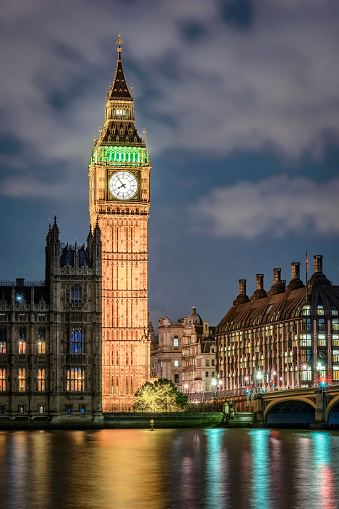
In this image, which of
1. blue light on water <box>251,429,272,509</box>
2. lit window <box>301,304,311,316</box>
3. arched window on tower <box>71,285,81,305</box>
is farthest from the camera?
lit window <box>301,304,311,316</box>

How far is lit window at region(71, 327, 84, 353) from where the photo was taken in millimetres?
138125

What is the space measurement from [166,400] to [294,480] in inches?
3799

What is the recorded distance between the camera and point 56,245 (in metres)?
138

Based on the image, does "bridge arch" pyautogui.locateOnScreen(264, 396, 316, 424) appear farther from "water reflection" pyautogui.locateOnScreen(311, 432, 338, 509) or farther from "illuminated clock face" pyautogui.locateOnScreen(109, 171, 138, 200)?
"water reflection" pyautogui.locateOnScreen(311, 432, 338, 509)

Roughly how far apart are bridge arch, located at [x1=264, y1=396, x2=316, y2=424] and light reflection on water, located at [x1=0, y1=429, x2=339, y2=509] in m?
62.1

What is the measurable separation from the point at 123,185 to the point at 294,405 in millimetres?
45227

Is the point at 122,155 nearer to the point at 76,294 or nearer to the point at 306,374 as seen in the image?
the point at 76,294

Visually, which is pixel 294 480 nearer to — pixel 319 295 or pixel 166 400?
pixel 166 400

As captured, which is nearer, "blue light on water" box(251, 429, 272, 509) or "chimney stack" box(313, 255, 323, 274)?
"blue light on water" box(251, 429, 272, 509)

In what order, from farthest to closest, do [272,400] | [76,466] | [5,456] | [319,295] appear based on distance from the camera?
1. [319,295]
2. [272,400]
3. [5,456]
4. [76,466]

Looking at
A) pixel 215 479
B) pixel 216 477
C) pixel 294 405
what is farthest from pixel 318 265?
pixel 215 479

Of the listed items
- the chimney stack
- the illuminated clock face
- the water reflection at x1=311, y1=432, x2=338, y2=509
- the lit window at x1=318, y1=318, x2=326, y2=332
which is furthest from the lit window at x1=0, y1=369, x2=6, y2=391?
the chimney stack

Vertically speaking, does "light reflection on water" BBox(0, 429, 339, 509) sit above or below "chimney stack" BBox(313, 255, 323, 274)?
below

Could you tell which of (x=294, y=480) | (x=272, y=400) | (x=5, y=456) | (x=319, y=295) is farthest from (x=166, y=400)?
(x=294, y=480)
